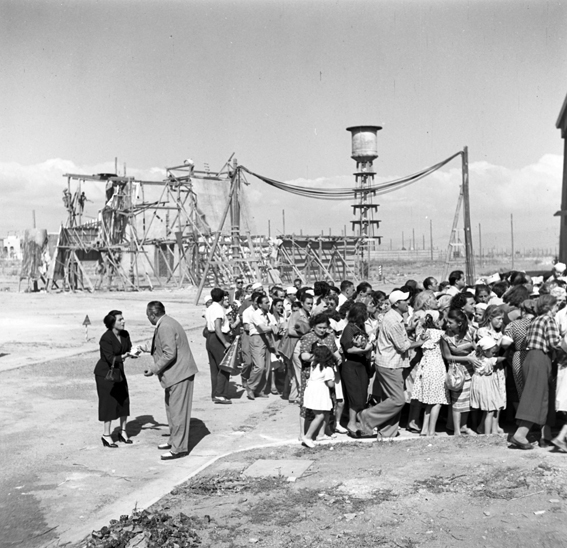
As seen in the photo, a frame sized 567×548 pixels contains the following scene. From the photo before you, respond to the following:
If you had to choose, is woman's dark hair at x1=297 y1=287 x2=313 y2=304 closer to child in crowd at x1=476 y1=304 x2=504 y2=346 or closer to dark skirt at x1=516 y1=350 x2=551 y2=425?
child in crowd at x1=476 y1=304 x2=504 y2=346

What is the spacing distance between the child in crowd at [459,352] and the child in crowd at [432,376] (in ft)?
0.28

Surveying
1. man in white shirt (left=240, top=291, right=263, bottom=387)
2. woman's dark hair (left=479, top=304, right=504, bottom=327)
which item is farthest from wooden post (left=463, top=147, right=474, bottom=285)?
woman's dark hair (left=479, top=304, right=504, bottom=327)

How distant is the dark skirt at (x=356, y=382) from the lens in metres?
7.92

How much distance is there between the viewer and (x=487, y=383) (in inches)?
289

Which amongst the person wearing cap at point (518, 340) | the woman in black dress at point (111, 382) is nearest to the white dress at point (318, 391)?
the person wearing cap at point (518, 340)

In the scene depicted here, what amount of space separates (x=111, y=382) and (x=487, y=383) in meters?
4.08

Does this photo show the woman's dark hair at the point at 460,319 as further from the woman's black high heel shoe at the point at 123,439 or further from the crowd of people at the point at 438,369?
the woman's black high heel shoe at the point at 123,439

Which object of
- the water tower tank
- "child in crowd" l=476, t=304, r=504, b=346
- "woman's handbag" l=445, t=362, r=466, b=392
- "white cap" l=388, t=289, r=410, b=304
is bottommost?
"woman's handbag" l=445, t=362, r=466, b=392

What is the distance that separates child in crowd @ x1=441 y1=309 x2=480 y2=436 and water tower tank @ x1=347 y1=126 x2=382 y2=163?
43.8m

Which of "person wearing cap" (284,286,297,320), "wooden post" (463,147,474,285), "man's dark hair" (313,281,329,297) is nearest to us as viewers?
"man's dark hair" (313,281,329,297)

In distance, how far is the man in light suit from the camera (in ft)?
24.3

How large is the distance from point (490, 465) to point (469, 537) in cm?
147

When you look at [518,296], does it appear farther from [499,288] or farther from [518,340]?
[499,288]

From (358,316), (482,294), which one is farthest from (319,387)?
(482,294)
